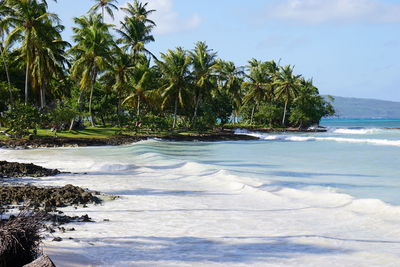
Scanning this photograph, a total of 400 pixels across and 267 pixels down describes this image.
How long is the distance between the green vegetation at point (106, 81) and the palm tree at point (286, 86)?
0.50 ft

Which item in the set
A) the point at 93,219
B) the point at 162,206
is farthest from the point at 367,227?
the point at 93,219

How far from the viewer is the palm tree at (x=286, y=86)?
66750 millimetres

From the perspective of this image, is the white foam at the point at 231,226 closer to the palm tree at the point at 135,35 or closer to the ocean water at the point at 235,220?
the ocean water at the point at 235,220

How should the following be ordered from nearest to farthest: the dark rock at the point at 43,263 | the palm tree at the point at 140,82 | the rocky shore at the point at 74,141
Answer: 1. the dark rock at the point at 43,263
2. the rocky shore at the point at 74,141
3. the palm tree at the point at 140,82

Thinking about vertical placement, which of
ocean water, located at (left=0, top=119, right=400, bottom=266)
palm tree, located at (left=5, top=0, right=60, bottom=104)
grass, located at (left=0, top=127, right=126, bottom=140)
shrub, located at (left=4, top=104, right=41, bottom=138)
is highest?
palm tree, located at (left=5, top=0, right=60, bottom=104)

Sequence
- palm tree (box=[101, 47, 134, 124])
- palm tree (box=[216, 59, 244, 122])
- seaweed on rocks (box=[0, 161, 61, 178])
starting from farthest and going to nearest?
palm tree (box=[216, 59, 244, 122]) < palm tree (box=[101, 47, 134, 124]) < seaweed on rocks (box=[0, 161, 61, 178])

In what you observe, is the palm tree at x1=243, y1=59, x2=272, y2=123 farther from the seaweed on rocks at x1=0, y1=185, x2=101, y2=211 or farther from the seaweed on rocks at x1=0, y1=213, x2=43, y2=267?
the seaweed on rocks at x1=0, y1=213, x2=43, y2=267

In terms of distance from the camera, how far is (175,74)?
46.6 m

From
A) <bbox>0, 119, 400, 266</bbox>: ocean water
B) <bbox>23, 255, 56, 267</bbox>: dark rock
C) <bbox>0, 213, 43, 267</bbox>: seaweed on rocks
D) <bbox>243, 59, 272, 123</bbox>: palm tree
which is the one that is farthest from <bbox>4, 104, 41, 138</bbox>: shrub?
<bbox>243, 59, 272, 123</bbox>: palm tree

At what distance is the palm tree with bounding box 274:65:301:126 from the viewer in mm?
66750

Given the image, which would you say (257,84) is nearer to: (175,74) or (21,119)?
(175,74)

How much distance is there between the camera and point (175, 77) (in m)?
46.7

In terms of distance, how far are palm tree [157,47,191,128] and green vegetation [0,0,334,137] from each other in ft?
0.35

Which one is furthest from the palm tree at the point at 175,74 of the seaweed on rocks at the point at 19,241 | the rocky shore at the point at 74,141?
the seaweed on rocks at the point at 19,241
